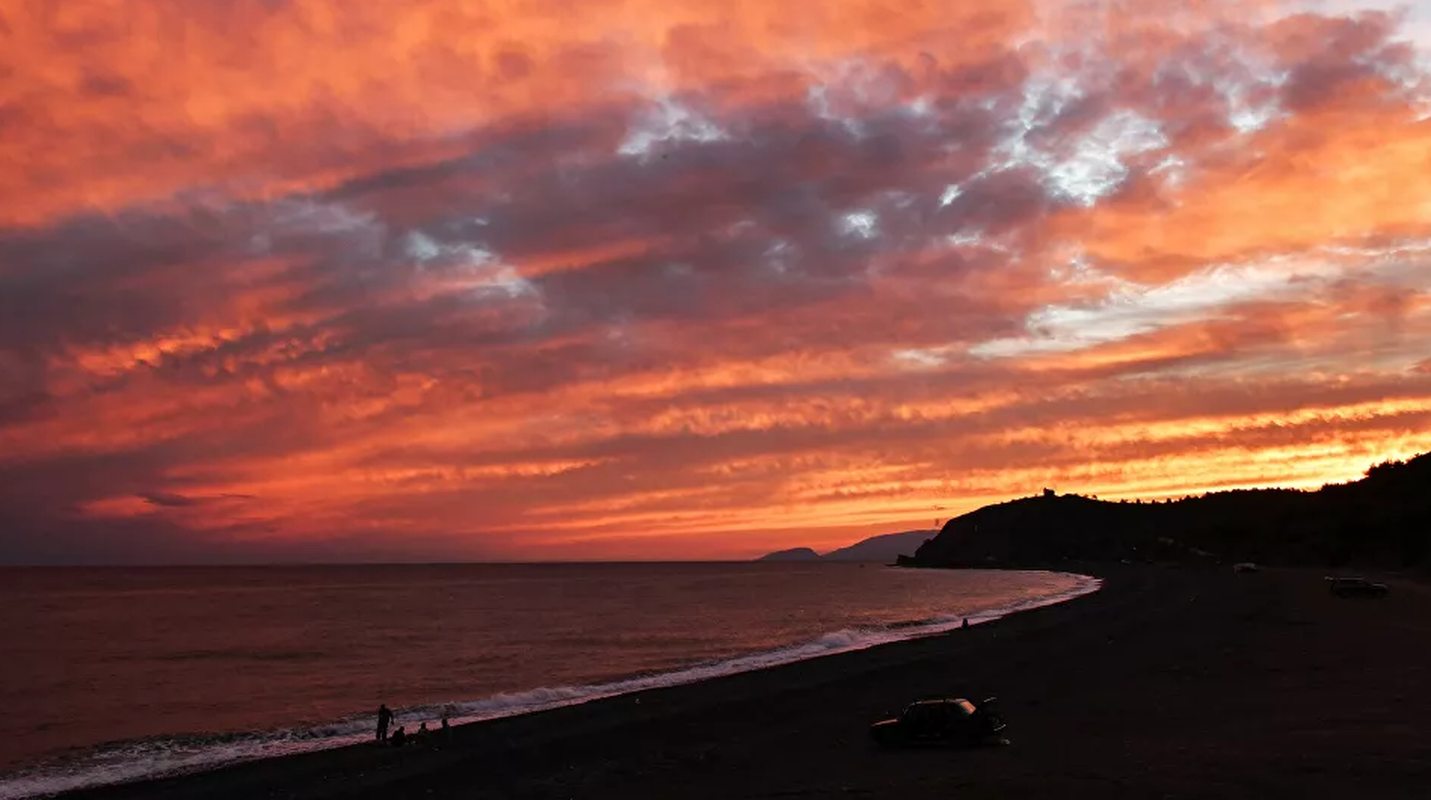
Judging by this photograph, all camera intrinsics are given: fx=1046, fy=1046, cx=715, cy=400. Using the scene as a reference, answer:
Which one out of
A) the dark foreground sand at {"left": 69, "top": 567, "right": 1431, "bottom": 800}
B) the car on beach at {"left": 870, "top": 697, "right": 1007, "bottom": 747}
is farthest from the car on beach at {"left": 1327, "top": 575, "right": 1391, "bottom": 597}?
the car on beach at {"left": 870, "top": 697, "right": 1007, "bottom": 747}

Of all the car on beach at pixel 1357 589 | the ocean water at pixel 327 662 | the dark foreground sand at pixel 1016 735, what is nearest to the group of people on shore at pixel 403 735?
the dark foreground sand at pixel 1016 735

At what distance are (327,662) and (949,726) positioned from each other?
60.3m

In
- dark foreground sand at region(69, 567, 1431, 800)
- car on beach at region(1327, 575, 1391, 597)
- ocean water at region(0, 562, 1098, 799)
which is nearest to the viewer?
dark foreground sand at region(69, 567, 1431, 800)

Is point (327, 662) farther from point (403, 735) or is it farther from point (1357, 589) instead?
point (1357, 589)

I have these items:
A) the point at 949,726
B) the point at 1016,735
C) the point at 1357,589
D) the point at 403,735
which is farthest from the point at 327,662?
the point at 1357,589

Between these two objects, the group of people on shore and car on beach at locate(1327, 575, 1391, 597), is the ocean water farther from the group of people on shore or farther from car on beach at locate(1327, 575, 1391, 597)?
car on beach at locate(1327, 575, 1391, 597)

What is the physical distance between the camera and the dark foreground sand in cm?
2616

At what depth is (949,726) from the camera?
32.2 metres

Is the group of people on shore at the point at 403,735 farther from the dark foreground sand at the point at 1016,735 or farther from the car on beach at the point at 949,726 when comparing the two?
A: the car on beach at the point at 949,726

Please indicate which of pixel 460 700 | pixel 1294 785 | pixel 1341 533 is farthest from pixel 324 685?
pixel 1341 533

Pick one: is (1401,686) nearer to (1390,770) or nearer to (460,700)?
(1390,770)

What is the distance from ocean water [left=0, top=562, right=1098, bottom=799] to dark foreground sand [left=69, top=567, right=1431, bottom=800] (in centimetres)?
779

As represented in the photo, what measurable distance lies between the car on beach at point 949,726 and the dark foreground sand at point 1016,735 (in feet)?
2.61

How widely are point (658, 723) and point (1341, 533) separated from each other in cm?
14700
